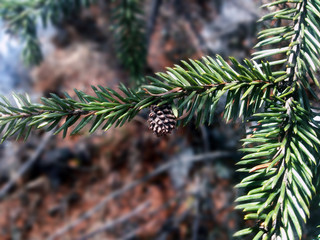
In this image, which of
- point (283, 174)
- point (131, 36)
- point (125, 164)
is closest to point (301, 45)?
point (283, 174)

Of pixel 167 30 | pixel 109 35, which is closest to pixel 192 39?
pixel 167 30

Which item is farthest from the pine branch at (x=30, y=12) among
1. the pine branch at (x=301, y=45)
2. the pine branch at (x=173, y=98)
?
the pine branch at (x=301, y=45)

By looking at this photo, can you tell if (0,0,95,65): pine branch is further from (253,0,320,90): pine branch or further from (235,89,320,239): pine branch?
(235,89,320,239): pine branch

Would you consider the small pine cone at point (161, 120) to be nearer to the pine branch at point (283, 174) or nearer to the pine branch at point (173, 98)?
the pine branch at point (173, 98)

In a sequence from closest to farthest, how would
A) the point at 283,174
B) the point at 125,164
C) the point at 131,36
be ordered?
the point at 283,174 < the point at 131,36 < the point at 125,164

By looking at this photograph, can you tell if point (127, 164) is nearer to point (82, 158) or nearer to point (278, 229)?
point (82, 158)

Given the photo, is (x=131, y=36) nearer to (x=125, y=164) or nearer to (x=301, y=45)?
(x=125, y=164)
